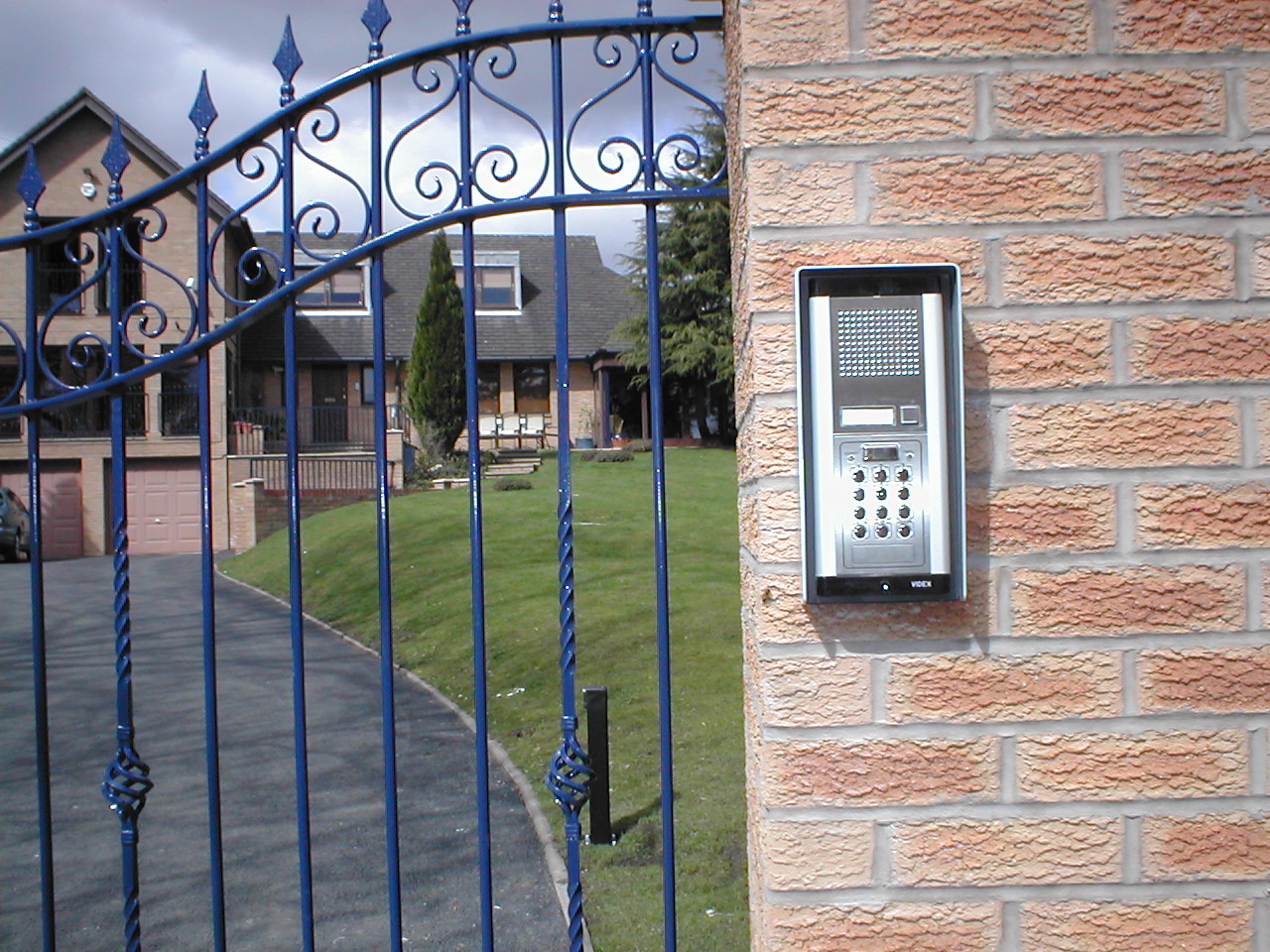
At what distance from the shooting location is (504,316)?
33312mm

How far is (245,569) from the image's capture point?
63.2ft

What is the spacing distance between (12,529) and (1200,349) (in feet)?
75.5

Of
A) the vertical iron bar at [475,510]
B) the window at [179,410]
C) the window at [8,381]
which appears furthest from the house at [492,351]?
the vertical iron bar at [475,510]

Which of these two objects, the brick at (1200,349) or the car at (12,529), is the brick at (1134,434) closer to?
the brick at (1200,349)

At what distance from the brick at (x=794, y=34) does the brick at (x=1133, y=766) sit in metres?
1.36

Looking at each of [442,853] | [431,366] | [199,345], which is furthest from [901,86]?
[431,366]

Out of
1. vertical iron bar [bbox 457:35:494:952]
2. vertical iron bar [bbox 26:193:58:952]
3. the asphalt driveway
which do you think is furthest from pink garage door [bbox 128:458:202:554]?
vertical iron bar [bbox 457:35:494:952]

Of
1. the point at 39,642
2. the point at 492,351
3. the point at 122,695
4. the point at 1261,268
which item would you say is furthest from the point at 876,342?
the point at 492,351

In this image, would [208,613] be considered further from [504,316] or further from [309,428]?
[504,316]

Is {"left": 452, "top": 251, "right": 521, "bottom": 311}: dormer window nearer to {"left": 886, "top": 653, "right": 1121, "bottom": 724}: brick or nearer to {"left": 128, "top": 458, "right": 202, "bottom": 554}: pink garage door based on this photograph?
{"left": 128, "top": 458, "right": 202, "bottom": 554}: pink garage door

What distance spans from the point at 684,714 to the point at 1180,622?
618cm

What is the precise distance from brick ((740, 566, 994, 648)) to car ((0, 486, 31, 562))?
69.4 ft

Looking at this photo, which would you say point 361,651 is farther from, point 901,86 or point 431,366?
point 431,366

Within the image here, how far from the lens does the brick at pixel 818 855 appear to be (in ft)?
6.93
